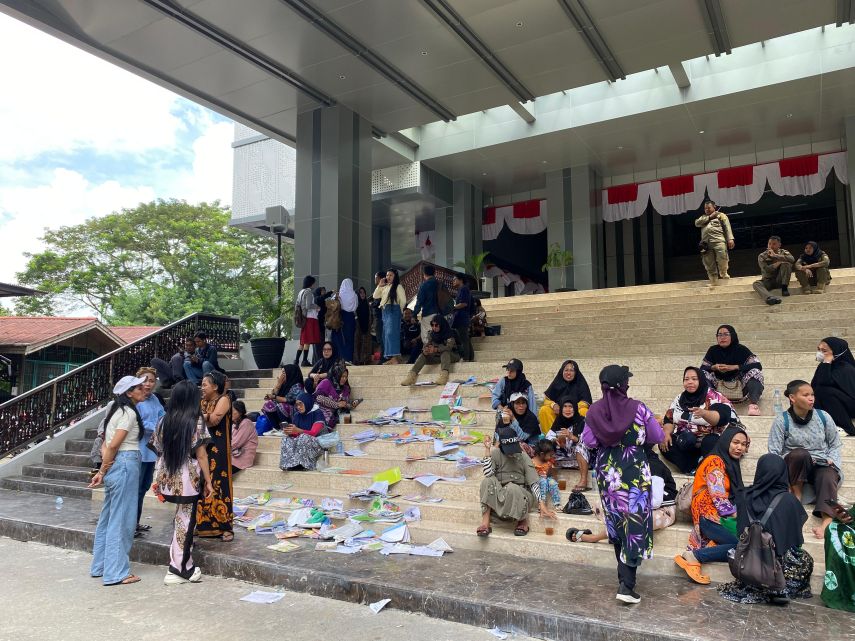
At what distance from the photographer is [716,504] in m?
4.49

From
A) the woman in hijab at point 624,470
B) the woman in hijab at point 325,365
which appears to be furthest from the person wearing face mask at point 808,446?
the woman in hijab at point 325,365

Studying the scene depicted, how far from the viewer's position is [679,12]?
34.0 feet

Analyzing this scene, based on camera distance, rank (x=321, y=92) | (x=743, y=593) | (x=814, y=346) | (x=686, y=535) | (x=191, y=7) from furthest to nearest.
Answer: (x=321, y=92) < (x=191, y=7) < (x=814, y=346) < (x=686, y=535) < (x=743, y=593)

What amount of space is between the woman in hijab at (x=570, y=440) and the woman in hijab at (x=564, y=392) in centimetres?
7

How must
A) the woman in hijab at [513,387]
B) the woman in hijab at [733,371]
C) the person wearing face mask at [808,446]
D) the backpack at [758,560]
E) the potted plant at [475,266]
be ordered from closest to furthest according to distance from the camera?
the backpack at [758,560] → the person wearing face mask at [808,446] → the woman in hijab at [733,371] → the woman in hijab at [513,387] → the potted plant at [475,266]

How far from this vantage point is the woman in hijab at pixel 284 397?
8305 mm

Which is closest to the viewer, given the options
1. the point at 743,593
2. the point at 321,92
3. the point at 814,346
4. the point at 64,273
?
the point at 743,593

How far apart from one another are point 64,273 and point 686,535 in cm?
2960

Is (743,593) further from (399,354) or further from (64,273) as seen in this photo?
(64,273)

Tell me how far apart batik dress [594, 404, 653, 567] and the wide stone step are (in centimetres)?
670


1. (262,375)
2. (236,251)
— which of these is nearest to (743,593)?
(262,375)

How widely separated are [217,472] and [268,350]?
6721 mm

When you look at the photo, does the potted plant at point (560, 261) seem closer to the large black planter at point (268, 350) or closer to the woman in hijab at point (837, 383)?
the large black planter at point (268, 350)

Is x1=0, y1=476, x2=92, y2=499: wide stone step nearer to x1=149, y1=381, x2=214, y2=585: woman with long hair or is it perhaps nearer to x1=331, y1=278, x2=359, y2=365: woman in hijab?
→ x1=149, y1=381, x2=214, y2=585: woman with long hair
